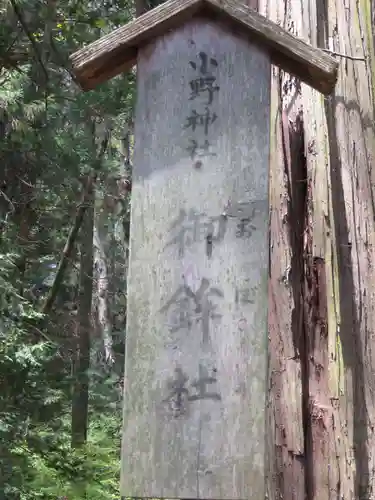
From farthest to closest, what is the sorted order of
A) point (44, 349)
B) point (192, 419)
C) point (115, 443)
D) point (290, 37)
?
→ point (115, 443), point (44, 349), point (290, 37), point (192, 419)

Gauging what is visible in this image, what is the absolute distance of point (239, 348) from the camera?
1.33 meters

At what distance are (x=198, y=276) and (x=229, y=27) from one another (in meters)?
0.59

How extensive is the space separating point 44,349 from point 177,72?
11.4 feet

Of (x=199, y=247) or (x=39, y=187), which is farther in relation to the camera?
(x=39, y=187)

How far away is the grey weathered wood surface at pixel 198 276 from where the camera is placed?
4.33 feet

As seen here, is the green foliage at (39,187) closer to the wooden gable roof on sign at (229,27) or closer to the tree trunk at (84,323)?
the tree trunk at (84,323)

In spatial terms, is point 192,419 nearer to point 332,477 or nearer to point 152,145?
point 152,145

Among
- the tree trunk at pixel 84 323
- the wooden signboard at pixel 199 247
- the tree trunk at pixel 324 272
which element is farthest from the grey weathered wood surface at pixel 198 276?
the tree trunk at pixel 84 323

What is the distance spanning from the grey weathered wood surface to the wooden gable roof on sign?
31mm

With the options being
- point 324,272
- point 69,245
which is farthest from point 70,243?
point 324,272

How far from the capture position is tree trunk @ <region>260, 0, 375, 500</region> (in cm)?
200

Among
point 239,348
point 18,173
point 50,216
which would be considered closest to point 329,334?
point 239,348

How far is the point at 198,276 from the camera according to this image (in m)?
1.37

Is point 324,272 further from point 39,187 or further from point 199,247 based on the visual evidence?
point 39,187
